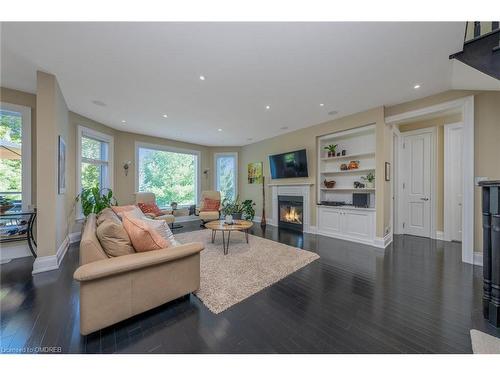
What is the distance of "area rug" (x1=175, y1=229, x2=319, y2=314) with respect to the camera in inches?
80.4

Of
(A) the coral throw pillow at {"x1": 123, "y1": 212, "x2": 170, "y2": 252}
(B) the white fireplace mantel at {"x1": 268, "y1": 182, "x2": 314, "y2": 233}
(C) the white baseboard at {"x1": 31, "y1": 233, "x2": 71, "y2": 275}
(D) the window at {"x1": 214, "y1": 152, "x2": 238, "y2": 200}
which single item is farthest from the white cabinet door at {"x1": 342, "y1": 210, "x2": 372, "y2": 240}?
(C) the white baseboard at {"x1": 31, "y1": 233, "x2": 71, "y2": 275}

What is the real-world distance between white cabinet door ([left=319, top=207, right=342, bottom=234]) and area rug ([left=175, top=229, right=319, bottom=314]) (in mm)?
1404

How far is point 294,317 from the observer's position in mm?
1717

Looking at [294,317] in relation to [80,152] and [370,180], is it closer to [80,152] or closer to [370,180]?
[370,180]

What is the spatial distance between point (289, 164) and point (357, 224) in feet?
7.32

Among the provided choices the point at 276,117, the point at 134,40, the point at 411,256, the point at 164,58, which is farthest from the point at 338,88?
the point at 411,256

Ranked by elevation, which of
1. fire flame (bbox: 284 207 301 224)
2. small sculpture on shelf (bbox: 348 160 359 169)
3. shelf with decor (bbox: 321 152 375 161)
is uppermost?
shelf with decor (bbox: 321 152 375 161)

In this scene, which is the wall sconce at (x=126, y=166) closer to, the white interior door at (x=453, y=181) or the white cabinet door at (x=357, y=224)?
the white cabinet door at (x=357, y=224)

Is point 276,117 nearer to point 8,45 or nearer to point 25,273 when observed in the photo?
point 8,45

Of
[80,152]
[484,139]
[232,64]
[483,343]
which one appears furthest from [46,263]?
[484,139]

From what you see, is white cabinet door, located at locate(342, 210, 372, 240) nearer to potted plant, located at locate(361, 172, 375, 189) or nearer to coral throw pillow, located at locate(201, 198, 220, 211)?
potted plant, located at locate(361, 172, 375, 189)

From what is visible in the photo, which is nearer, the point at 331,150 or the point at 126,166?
the point at 331,150

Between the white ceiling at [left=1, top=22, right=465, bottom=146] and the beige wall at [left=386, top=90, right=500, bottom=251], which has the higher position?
the white ceiling at [left=1, top=22, right=465, bottom=146]

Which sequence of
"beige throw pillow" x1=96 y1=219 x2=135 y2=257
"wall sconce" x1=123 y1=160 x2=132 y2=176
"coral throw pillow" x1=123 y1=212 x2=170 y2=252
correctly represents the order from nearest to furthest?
"beige throw pillow" x1=96 y1=219 x2=135 y2=257 → "coral throw pillow" x1=123 y1=212 x2=170 y2=252 → "wall sconce" x1=123 y1=160 x2=132 y2=176
